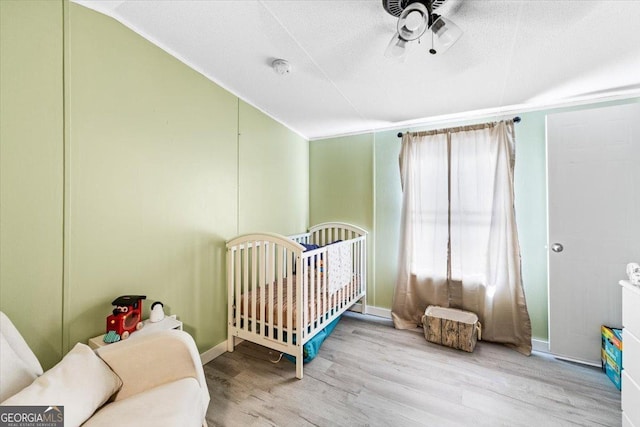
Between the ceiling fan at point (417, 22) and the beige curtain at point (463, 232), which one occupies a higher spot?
the ceiling fan at point (417, 22)

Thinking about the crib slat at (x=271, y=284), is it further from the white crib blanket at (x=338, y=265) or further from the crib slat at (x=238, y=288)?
the white crib blanket at (x=338, y=265)

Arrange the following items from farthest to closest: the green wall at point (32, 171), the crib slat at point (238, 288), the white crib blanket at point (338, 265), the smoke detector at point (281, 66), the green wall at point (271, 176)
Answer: the green wall at point (271, 176) < the white crib blanket at point (338, 265) < the crib slat at point (238, 288) < the smoke detector at point (281, 66) < the green wall at point (32, 171)

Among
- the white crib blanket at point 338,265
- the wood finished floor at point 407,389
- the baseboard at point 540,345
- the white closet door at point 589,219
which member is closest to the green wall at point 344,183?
the white crib blanket at point 338,265

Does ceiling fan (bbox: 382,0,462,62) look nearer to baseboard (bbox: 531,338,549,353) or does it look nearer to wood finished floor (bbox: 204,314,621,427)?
wood finished floor (bbox: 204,314,621,427)

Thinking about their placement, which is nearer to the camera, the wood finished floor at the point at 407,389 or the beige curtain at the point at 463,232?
the wood finished floor at the point at 407,389

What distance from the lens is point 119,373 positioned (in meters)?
1.08

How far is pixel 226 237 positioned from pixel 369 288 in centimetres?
181

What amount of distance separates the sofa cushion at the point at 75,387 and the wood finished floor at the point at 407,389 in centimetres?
69

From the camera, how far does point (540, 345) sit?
2.21 metres

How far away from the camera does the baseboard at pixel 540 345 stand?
86.1 inches

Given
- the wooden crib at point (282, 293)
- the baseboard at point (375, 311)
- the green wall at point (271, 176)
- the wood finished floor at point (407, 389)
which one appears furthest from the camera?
the baseboard at point (375, 311)

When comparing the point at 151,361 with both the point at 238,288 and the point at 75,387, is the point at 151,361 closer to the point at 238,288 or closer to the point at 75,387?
the point at 75,387

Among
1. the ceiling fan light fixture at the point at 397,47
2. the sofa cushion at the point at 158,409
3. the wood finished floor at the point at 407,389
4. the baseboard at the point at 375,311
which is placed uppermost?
the ceiling fan light fixture at the point at 397,47

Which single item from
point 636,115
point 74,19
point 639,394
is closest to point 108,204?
point 74,19
